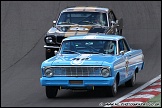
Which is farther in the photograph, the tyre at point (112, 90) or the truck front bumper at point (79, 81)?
the tyre at point (112, 90)

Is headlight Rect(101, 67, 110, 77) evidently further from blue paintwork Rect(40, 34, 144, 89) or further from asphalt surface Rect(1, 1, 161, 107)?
asphalt surface Rect(1, 1, 161, 107)

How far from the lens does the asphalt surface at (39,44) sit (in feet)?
44.5

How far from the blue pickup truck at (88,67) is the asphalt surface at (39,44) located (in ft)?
0.96

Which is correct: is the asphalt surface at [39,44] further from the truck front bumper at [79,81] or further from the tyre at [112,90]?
the truck front bumper at [79,81]

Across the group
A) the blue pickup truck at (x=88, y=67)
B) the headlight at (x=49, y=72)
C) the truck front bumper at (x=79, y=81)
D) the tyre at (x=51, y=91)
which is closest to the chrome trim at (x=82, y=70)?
the blue pickup truck at (x=88, y=67)

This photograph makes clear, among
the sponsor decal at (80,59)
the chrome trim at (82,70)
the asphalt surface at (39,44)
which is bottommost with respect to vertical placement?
the asphalt surface at (39,44)

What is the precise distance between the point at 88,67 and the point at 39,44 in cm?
1037

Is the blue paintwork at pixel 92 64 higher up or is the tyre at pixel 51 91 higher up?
the blue paintwork at pixel 92 64

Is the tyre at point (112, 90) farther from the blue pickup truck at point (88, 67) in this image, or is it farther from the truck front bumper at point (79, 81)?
the truck front bumper at point (79, 81)

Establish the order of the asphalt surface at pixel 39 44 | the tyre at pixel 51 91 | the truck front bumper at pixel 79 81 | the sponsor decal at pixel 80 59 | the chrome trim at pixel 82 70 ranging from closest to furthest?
the truck front bumper at pixel 79 81, the chrome trim at pixel 82 70, the sponsor decal at pixel 80 59, the tyre at pixel 51 91, the asphalt surface at pixel 39 44

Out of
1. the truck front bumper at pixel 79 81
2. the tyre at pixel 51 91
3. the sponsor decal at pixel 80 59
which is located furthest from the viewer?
the tyre at pixel 51 91

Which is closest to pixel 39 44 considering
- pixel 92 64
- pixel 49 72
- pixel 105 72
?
pixel 49 72

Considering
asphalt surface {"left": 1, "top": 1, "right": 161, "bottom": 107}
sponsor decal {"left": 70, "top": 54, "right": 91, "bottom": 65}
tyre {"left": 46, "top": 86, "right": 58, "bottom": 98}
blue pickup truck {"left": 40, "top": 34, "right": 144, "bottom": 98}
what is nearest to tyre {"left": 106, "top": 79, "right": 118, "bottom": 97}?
blue pickup truck {"left": 40, "top": 34, "right": 144, "bottom": 98}

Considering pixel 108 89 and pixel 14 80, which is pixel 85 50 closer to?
pixel 108 89
